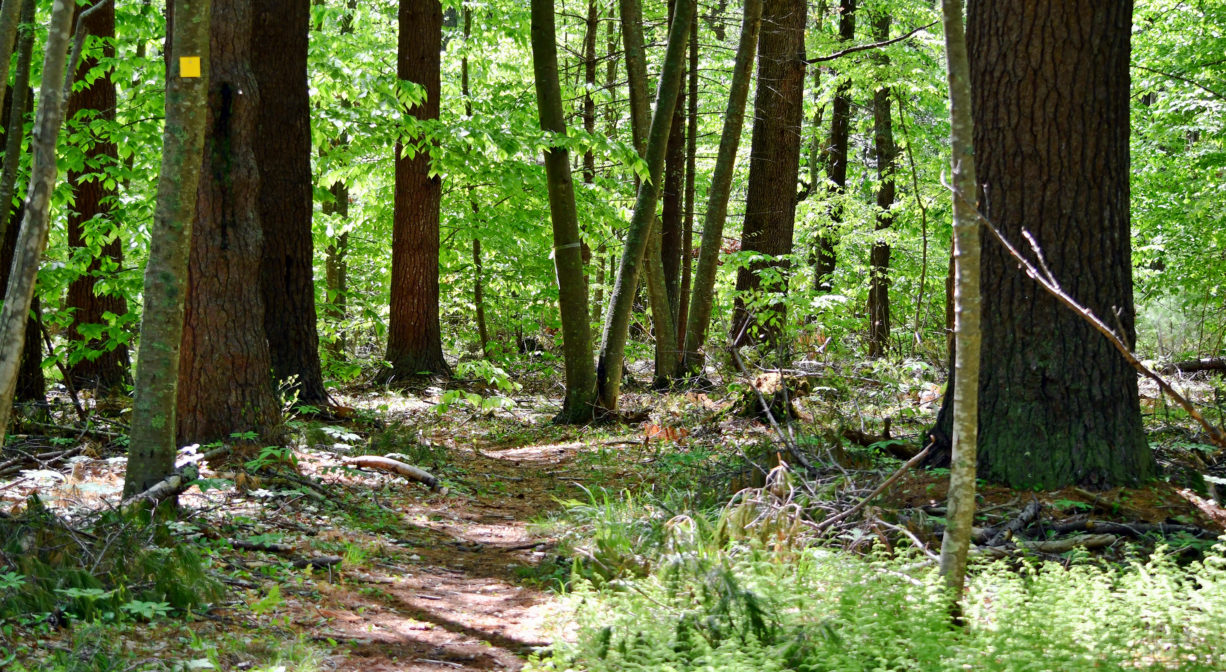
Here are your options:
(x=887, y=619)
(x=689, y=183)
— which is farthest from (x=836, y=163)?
(x=887, y=619)

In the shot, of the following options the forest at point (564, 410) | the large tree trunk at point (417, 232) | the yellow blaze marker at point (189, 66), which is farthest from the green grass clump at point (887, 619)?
the large tree trunk at point (417, 232)

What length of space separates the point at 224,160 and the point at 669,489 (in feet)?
13.2

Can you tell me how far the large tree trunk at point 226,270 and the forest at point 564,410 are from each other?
3 cm

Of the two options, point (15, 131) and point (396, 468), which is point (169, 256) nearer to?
point (15, 131)

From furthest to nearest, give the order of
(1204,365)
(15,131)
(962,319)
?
(1204,365)
(15,131)
(962,319)

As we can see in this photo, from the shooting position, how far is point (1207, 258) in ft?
45.5

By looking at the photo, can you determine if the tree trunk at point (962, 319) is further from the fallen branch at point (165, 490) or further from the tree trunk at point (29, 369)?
the tree trunk at point (29, 369)

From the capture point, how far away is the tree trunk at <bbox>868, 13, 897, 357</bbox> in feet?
52.1

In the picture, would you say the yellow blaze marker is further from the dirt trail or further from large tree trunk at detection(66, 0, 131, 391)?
large tree trunk at detection(66, 0, 131, 391)

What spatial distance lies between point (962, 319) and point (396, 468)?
495 cm

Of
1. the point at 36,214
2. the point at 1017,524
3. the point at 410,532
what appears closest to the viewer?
the point at 36,214

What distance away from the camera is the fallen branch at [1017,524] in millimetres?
4664

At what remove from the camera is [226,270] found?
6.58 meters

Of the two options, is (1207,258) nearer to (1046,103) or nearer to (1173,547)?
(1046,103)
